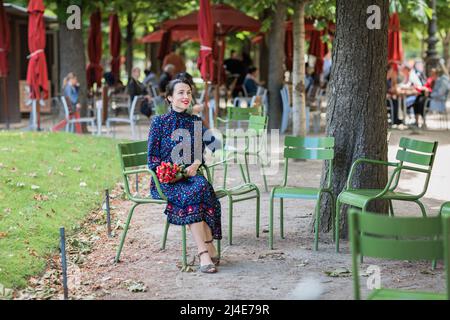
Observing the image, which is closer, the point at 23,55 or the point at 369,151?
the point at 369,151

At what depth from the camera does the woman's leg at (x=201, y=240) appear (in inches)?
274

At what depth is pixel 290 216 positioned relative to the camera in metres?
9.68

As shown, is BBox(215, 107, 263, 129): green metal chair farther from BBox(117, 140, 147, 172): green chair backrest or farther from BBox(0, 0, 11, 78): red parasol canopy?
BBox(0, 0, 11, 78): red parasol canopy

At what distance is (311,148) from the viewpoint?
27.9 feet

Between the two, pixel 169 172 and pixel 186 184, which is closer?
pixel 169 172

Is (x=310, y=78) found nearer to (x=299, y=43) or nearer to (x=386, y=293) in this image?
(x=299, y=43)

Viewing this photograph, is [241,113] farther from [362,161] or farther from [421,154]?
[421,154]

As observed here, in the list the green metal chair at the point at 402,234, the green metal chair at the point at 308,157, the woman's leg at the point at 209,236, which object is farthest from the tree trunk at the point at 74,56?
the green metal chair at the point at 402,234

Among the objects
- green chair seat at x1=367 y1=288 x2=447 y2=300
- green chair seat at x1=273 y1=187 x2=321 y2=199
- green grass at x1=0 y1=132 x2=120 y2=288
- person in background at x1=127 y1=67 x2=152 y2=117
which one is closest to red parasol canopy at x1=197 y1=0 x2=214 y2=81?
green grass at x1=0 y1=132 x2=120 y2=288

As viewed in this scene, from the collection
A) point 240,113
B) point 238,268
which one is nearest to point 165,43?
point 240,113

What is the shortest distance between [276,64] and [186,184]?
13020mm
